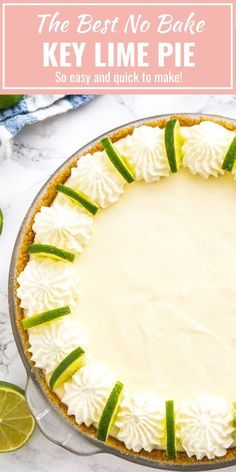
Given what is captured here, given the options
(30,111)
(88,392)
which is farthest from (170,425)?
(30,111)

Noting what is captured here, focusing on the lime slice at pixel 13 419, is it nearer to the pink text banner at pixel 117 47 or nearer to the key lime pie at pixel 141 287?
the key lime pie at pixel 141 287

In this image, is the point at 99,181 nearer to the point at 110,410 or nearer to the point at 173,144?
the point at 173,144

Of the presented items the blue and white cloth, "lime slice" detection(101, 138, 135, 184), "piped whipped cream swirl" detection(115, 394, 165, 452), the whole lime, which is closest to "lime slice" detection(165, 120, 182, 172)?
"lime slice" detection(101, 138, 135, 184)

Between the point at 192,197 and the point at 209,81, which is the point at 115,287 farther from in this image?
the point at 209,81

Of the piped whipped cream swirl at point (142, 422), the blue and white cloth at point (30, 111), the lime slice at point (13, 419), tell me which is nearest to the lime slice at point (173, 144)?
the blue and white cloth at point (30, 111)

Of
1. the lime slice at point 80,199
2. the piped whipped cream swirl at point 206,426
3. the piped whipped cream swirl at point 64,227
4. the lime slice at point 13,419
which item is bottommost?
the lime slice at point 13,419

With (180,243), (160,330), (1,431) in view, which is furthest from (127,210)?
(1,431)
